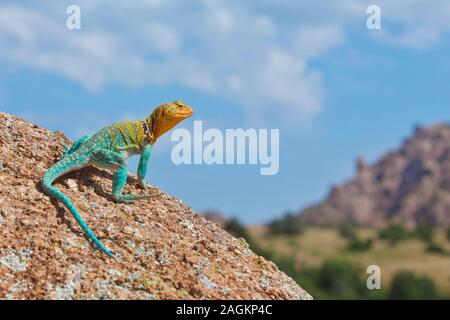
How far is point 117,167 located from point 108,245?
4.87 ft

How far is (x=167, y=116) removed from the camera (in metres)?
8.59

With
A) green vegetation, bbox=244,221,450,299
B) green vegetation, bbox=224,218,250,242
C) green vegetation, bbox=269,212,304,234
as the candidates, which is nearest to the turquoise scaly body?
green vegetation, bbox=244,221,450,299

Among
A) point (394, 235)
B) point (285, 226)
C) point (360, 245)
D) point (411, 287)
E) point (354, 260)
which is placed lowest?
point (411, 287)

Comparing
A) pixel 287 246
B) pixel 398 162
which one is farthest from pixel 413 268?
pixel 398 162

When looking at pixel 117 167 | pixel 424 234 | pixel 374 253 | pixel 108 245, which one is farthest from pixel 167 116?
pixel 424 234

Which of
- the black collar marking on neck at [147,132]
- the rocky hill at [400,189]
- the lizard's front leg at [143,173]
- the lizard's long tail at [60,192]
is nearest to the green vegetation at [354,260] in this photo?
the black collar marking on neck at [147,132]

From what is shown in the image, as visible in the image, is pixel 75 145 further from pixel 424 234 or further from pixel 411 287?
pixel 424 234

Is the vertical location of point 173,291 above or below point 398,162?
below

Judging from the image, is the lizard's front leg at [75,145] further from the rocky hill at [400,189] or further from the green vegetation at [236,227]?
the rocky hill at [400,189]

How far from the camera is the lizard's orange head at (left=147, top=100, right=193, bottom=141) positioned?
28.0 ft
